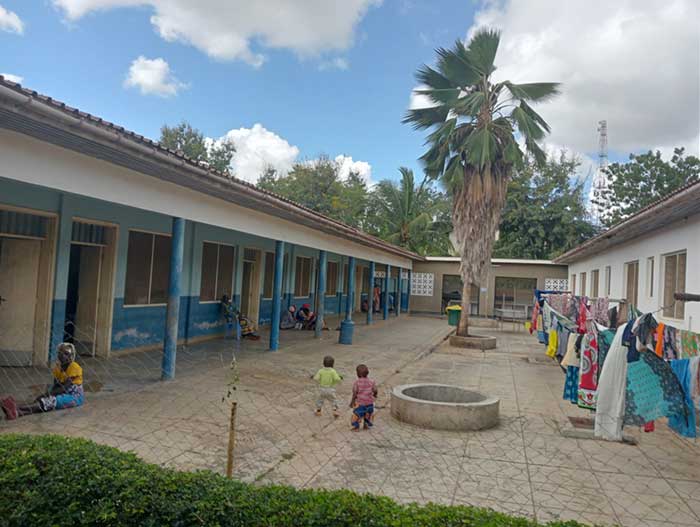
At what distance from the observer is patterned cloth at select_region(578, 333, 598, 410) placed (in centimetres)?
626

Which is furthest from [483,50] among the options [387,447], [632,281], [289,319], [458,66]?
[387,447]

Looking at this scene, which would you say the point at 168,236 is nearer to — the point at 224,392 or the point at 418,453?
the point at 224,392

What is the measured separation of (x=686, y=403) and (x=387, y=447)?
298 centimetres

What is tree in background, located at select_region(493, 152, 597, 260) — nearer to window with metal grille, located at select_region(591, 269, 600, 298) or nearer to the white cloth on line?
window with metal grille, located at select_region(591, 269, 600, 298)

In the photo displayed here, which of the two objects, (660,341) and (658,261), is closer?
(660,341)

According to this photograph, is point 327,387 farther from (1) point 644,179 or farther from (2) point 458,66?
(1) point 644,179

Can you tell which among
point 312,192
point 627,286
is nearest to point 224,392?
point 627,286

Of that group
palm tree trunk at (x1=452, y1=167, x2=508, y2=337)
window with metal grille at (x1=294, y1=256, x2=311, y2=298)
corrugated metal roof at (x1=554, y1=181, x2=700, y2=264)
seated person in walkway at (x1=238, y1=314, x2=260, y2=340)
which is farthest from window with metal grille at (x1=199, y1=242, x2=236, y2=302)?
corrugated metal roof at (x1=554, y1=181, x2=700, y2=264)

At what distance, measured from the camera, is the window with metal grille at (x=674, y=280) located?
9.13 metres

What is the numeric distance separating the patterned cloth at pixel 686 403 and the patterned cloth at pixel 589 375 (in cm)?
126

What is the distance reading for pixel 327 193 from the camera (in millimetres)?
35500

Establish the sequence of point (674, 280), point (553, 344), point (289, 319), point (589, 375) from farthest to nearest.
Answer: point (289, 319)
point (553, 344)
point (674, 280)
point (589, 375)

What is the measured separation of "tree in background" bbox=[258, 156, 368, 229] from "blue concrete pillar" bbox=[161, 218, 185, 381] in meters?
26.4

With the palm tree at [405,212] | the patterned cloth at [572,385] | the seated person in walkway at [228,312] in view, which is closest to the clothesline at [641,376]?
the patterned cloth at [572,385]
